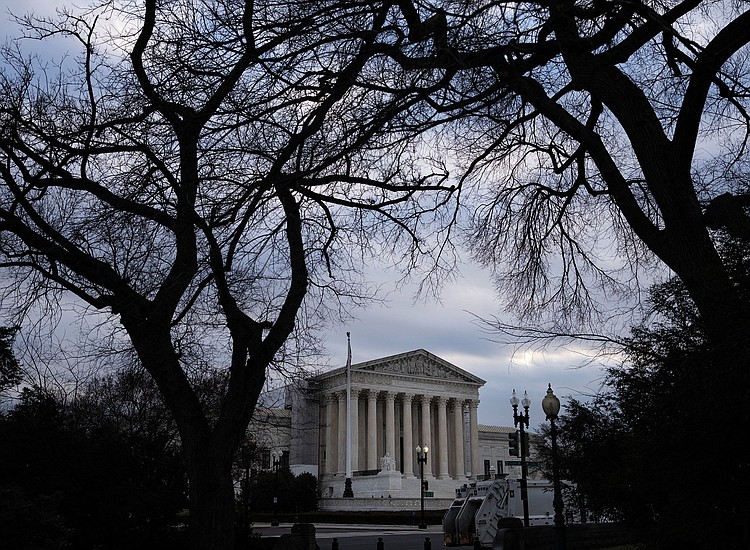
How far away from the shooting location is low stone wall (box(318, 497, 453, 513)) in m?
66.8

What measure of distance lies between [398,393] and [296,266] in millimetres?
85993

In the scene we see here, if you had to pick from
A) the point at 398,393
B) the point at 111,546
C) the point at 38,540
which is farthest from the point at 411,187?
the point at 398,393

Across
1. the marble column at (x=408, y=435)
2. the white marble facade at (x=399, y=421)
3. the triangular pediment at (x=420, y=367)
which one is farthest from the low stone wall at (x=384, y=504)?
the triangular pediment at (x=420, y=367)

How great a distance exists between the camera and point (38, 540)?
11102 mm

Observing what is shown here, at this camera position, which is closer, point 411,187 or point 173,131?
point 173,131

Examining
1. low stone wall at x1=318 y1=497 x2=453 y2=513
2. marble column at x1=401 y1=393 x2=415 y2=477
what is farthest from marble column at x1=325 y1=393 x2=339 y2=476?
low stone wall at x1=318 y1=497 x2=453 y2=513

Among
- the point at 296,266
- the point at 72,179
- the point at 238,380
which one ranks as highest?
the point at 72,179

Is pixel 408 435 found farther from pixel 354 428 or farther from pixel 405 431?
pixel 354 428

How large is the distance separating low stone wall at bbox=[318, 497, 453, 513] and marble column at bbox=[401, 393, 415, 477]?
21.5 meters

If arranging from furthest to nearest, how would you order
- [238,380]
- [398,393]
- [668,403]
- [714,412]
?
[398,393]
[238,380]
[668,403]
[714,412]

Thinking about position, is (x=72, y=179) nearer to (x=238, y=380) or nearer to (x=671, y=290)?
(x=238, y=380)

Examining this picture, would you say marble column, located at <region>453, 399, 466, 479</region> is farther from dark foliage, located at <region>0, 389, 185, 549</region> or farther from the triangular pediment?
dark foliage, located at <region>0, 389, 185, 549</region>

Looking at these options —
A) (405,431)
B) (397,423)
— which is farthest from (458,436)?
(397,423)

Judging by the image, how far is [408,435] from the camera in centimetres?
9919
